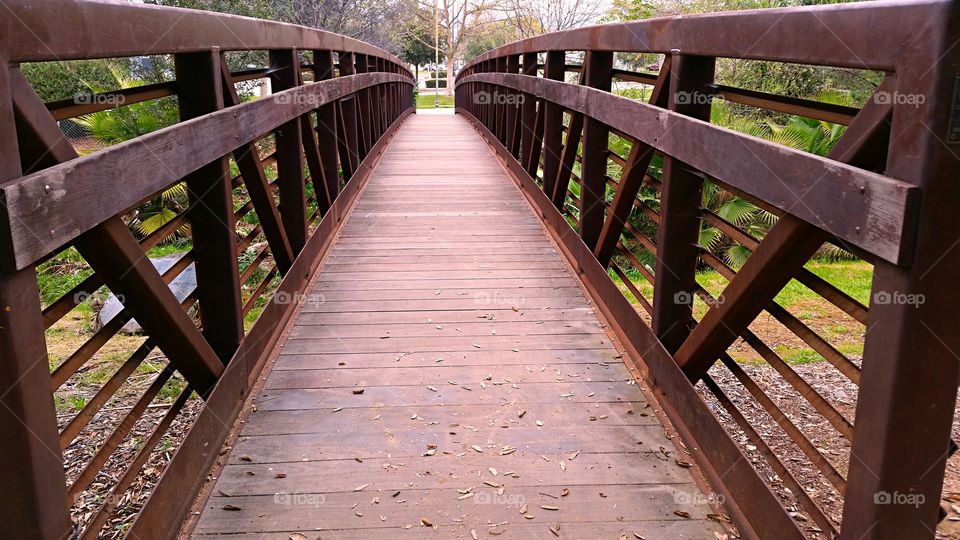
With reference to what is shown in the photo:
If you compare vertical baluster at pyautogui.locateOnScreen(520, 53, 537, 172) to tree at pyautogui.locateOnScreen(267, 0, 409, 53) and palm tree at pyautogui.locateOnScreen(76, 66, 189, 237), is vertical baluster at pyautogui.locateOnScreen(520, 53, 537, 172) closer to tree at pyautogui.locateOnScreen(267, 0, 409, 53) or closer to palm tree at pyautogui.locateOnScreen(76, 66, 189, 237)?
palm tree at pyautogui.locateOnScreen(76, 66, 189, 237)

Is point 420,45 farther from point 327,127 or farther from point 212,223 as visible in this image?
point 212,223

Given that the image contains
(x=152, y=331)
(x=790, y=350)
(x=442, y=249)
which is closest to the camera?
(x=152, y=331)

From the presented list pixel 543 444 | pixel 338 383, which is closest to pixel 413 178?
pixel 338 383

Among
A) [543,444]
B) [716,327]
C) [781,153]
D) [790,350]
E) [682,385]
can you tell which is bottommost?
[790,350]

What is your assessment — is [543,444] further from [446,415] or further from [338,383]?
[338,383]

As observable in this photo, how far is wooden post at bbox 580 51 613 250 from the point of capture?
4.84 m

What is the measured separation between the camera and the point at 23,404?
1.65 metres

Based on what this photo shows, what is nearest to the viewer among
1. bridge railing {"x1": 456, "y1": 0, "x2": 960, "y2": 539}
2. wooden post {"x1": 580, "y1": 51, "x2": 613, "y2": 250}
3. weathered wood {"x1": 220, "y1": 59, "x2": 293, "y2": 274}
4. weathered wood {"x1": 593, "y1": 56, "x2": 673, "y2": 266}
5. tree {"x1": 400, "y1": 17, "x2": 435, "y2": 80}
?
bridge railing {"x1": 456, "y1": 0, "x2": 960, "y2": 539}

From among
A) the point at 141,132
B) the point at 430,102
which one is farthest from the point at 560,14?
the point at 141,132

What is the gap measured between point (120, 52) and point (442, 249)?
12.5ft

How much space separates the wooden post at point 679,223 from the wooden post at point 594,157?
59.5 inches

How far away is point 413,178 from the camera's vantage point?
29.1 feet

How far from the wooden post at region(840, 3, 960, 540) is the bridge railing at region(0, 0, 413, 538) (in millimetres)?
1812

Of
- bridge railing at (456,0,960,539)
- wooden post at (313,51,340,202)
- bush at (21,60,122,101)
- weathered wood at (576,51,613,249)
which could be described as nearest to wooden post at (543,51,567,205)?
weathered wood at (576,51,613,249)
